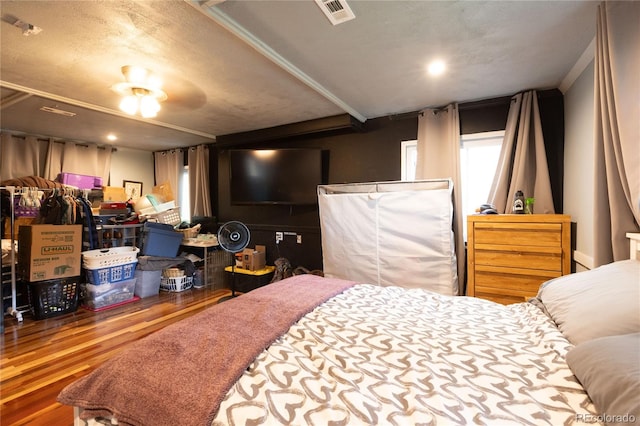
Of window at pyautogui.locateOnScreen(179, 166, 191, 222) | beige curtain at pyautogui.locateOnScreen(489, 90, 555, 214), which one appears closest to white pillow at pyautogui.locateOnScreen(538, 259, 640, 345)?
beige curtain at pyautogui.locateOnScreen(489, 90, 555, 214)

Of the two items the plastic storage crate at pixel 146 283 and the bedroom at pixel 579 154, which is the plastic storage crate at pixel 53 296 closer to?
the plastic storage crate at pixel 146 283

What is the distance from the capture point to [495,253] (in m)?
2.50

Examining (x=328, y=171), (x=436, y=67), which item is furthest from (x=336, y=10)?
(x=328, y=171)

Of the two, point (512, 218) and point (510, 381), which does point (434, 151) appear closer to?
point (512, 218)

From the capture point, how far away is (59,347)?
8.08ft

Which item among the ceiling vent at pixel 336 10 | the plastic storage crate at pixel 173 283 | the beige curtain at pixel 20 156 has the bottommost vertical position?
the plastic storage crate at pixel 173 283

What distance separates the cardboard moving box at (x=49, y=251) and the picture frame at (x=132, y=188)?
2.45 m

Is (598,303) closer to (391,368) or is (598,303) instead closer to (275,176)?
(391,368)

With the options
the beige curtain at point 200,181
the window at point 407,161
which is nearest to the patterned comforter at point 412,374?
the window at point 407,161

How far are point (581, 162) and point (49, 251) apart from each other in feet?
16.9

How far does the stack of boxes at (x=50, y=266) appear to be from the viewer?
2.98 m

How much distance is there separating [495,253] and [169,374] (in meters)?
2.58

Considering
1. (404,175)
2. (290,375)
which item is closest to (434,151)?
(404,175)

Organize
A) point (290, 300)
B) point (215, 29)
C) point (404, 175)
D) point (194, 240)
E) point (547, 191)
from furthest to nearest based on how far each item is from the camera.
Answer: point (194, 240) < point (404, 175) < point (547, 191) < point (215, 29) < point (290, 300)
